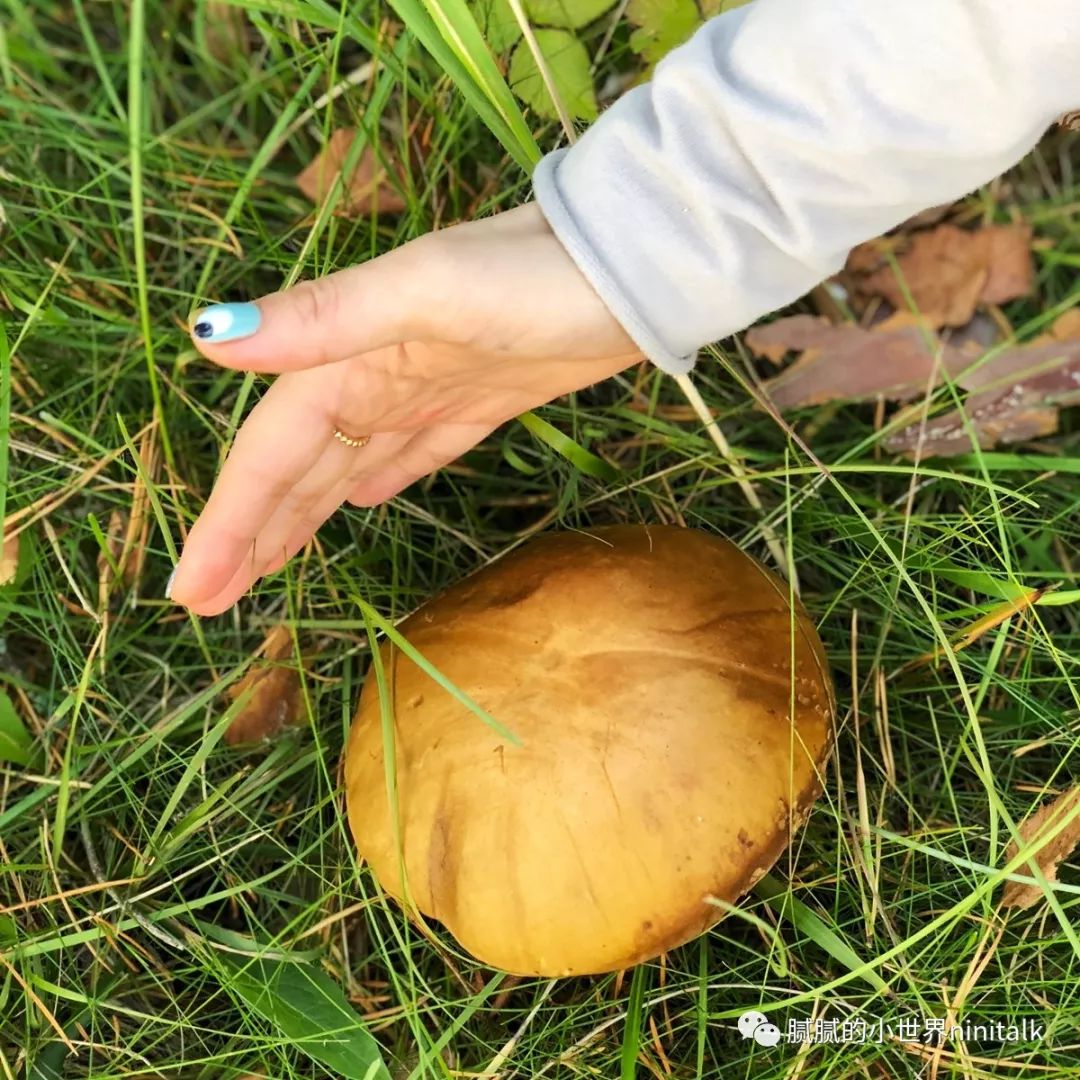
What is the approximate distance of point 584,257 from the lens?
1239 millimetres

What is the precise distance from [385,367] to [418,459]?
256 millimetres

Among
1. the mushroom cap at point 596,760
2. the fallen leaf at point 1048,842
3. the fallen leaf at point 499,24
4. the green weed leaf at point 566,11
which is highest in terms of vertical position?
the fallen leaf at point 499,24

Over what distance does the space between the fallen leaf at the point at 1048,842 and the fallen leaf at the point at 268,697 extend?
1.12m

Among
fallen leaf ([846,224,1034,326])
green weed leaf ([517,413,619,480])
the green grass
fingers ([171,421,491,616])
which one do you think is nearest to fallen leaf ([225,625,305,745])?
the green grass

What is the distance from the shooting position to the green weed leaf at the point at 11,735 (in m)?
1.56

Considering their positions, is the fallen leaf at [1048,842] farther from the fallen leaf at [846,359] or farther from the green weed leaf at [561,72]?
the green weed leaf at [561,72]

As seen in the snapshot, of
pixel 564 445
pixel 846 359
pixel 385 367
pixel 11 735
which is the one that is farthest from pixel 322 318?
pixel 846 359

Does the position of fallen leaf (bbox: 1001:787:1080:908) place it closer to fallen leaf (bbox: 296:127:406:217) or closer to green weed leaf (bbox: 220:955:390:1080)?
green weed leaf (bbox: 220:955:390:1080)

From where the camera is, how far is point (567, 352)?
1.34 meters

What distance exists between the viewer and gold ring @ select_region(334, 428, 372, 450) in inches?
55.1

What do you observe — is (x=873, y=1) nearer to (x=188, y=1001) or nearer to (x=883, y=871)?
(x=883, y=871)

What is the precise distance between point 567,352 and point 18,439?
0.98 m

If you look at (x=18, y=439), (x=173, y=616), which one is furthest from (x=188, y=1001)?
(x=18, y=439)

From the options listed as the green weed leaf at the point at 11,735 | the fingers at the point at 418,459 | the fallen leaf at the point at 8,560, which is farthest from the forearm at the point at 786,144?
the green weed leaf at the point at 11,735
